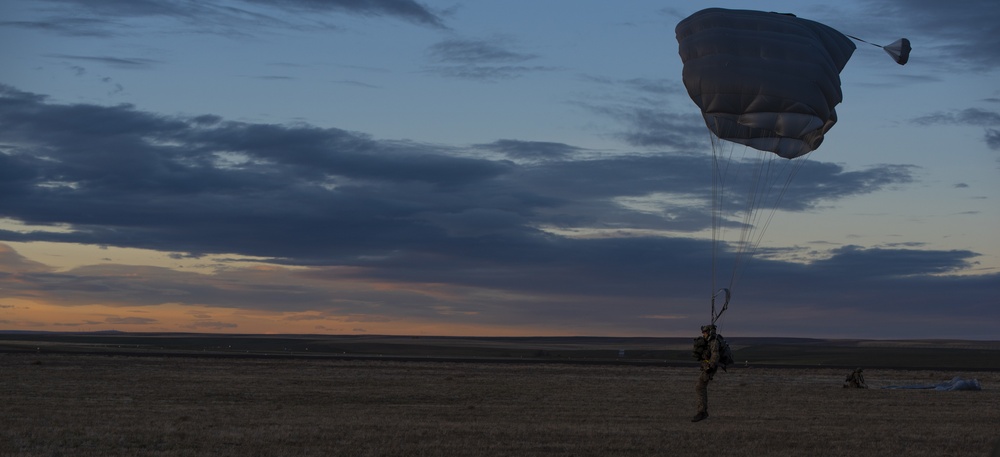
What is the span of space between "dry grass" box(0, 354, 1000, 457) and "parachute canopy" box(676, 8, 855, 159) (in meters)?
6.75

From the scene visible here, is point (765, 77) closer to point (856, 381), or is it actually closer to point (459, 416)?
point (459, 416)

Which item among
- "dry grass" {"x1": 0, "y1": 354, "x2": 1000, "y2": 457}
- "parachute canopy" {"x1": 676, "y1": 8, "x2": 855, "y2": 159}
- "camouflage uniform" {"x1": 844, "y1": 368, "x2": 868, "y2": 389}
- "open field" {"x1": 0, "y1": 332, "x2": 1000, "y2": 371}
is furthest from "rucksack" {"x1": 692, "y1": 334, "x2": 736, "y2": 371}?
"open field" {"x1": 0, "y1": 332, "x2": 1000, "y2": 371}

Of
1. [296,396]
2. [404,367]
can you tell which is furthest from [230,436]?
[404,367]

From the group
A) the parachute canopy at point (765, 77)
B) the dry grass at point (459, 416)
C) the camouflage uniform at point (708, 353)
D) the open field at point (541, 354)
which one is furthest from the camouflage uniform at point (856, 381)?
the open field at point (541, 354)

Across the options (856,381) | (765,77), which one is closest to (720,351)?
(765,77)

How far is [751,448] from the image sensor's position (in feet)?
61.2

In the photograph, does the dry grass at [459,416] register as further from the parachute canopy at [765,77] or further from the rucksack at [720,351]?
the parachute canopy at [765,77]

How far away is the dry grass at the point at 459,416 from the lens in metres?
18.4

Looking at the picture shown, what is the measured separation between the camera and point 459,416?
987 inches

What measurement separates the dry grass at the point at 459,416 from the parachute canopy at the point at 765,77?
22.1ft

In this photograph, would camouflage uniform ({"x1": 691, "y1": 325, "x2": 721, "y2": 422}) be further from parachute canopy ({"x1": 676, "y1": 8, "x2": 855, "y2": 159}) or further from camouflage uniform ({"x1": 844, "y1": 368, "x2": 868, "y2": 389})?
camouflage uniform ({"x1": 844, "y1": 368, "x2": 868, "y2": 389})

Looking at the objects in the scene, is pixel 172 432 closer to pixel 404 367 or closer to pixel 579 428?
pixel 579 428

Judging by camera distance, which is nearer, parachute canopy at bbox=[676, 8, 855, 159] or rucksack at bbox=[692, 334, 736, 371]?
parachute canopy at bbox=[676, 8, 855, 159]

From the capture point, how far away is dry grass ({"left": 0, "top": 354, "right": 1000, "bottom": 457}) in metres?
18.4
